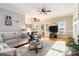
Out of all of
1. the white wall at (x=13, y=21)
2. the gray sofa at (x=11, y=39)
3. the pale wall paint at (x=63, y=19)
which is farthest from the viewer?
the pale wall paint at (x=63, y=19)

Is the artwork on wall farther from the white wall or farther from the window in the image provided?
the window

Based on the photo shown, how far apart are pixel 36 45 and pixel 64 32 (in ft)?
12.2

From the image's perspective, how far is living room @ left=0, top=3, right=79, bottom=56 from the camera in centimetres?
408

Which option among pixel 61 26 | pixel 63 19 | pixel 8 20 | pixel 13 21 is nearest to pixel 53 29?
pixel 61 26

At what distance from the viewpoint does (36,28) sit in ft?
25.5

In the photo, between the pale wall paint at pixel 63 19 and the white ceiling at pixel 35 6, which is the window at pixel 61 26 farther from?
the white ceiling at pixel 35 6

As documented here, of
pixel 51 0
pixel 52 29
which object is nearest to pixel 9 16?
pixel 51 0

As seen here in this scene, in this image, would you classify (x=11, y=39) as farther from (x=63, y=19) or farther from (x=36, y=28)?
(x=63, y=19)

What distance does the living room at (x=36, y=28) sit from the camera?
13.4ft

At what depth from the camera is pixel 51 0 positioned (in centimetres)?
307

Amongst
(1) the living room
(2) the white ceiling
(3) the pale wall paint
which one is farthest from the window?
(2) the white ceiling

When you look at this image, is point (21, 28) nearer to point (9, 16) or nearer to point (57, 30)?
point (9, 16)

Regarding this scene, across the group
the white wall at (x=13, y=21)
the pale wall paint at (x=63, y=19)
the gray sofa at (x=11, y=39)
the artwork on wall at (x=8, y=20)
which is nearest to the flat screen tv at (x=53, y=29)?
the pale wall paint at (x=63, y=19)

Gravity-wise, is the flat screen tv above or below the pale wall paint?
below
